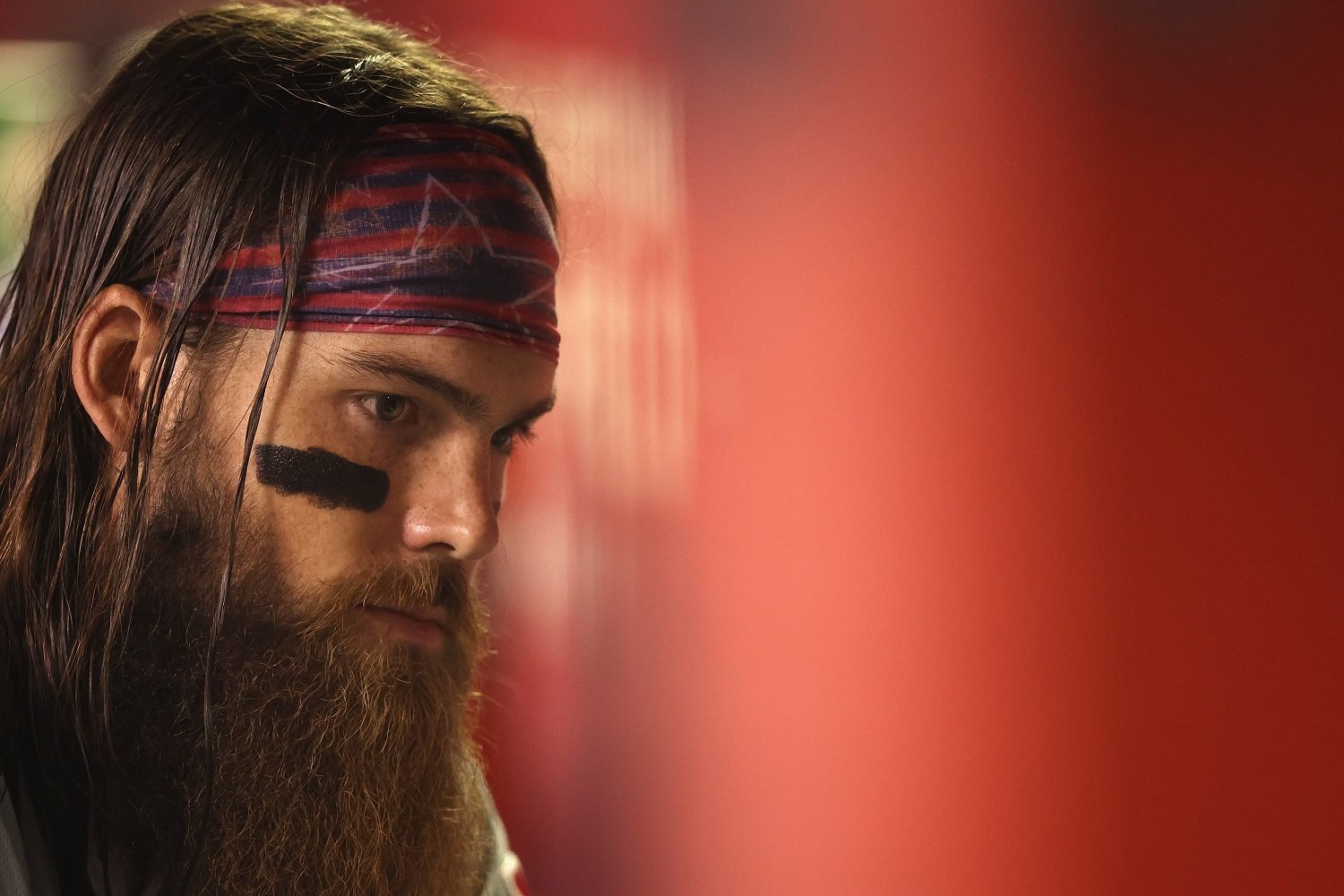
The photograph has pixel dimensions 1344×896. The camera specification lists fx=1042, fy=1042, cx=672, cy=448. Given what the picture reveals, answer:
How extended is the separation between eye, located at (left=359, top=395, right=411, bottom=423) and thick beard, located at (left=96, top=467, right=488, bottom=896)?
0.43 feet

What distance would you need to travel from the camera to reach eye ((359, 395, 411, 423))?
0.87m

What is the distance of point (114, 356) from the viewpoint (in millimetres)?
863

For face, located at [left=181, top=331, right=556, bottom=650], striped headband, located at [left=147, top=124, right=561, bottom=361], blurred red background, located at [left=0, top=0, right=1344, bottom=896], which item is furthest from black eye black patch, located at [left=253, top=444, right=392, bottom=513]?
blurred red background, located at [left=0, top=0, right=1344, bottom=896]

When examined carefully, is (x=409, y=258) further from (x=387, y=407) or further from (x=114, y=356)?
(x=114, y=356)

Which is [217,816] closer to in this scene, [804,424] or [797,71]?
[804,424]

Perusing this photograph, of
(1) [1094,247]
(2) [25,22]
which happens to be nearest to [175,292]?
(2) [25,22]

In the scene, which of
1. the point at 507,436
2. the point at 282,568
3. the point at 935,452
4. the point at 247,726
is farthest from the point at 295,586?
the point at 935,452

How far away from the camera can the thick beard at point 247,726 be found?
2.76 feet

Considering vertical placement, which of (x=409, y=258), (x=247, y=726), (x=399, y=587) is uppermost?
→ (x=409, y=258)

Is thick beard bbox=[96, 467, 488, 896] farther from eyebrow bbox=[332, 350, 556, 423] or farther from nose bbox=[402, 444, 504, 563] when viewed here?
eyebrow bbox=[332, 350, 556, 423]

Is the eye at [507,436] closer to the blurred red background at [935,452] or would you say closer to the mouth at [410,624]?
the mouth at [410,624]

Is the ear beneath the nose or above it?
above

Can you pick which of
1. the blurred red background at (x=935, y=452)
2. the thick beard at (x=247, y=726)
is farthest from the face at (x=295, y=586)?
the blurred red background at (x=935, y=452)

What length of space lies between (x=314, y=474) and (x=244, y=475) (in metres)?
0.05
